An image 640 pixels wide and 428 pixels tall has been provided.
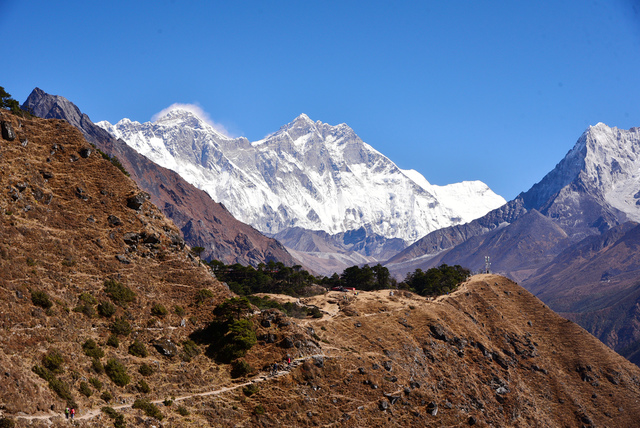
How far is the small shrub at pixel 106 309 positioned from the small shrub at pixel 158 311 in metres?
6.93

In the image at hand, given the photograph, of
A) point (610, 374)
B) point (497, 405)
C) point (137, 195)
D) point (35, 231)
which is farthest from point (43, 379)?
point (610, 374)

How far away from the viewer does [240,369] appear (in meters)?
80.0

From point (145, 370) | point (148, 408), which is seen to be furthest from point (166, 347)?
point (148, 408)

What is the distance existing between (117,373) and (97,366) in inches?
102

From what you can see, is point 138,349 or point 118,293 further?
point 118,293

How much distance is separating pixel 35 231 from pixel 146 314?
20238mm

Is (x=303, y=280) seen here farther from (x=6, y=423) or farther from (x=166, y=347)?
(x=6, y=423)

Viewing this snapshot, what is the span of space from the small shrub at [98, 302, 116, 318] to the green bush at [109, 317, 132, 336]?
1258mm

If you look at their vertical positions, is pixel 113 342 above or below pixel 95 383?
above

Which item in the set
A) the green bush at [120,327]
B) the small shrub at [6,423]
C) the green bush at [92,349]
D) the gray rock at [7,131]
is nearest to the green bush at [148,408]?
the green bush at [92,349]

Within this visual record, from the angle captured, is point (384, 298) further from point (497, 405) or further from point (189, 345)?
point (189, 345)

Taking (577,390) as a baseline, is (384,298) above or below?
above

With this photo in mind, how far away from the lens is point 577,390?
139 metres

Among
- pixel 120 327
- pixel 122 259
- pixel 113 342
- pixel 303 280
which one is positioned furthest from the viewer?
pixel 303 280
